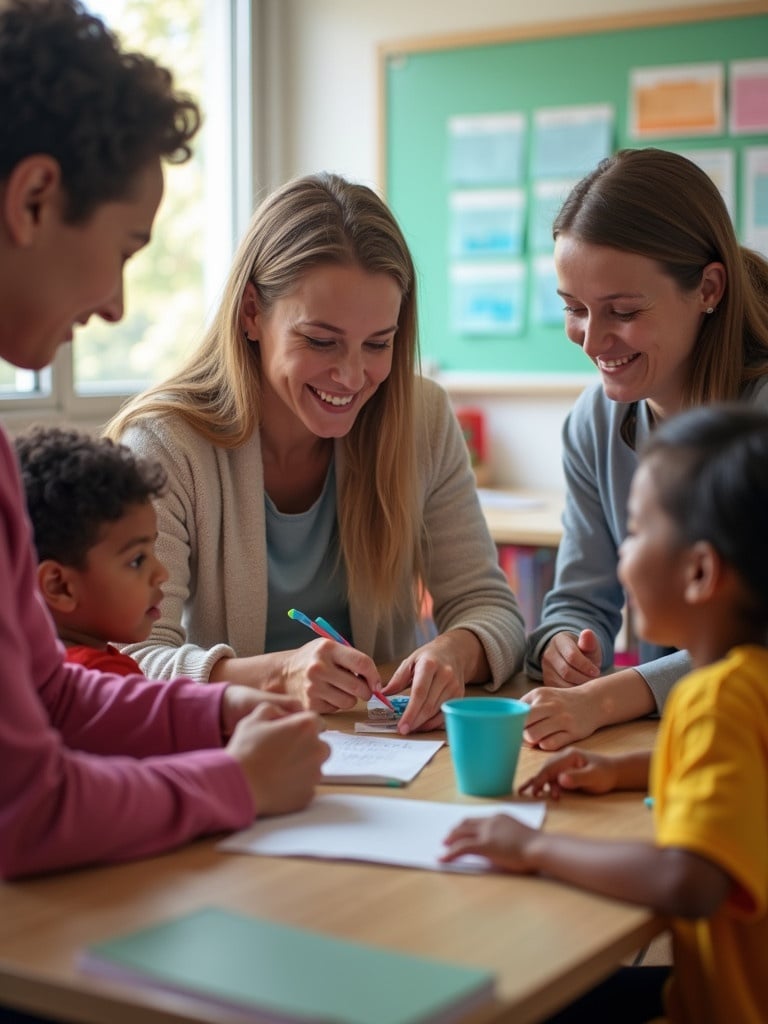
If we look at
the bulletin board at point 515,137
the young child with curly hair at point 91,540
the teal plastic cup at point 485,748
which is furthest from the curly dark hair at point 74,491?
the bulletin board at point 515,137

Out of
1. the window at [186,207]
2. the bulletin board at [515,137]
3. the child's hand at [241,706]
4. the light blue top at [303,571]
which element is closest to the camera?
the child's hand at [241,706]

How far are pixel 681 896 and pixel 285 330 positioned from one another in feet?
3.77

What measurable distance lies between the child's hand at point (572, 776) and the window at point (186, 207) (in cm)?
264

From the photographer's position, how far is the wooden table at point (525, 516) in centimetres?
312

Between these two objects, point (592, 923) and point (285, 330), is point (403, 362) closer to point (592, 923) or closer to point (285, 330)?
point (285, 330)

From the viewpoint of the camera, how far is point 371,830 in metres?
1.21

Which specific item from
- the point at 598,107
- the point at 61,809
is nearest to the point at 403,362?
the point at 61,809

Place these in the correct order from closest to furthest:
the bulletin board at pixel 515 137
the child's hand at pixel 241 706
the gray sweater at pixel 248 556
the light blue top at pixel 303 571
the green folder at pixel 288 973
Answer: the green folder at pixel 288 973
the child's hand at pixel 241 706
the gray sweater at pixel 248 556
the light blue top at pixel 303 571
the bulletin board at pixel 515 137

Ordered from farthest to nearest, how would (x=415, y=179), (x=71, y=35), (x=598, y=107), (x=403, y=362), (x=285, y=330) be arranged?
(x=415, y=179) → (x=598, y=107) → (x=403, y=362) → (x=285, y=330) → (x=71, y=35)

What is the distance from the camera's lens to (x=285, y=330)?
6.36 feet

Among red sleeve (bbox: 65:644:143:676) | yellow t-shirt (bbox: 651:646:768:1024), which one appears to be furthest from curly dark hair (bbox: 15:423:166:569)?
yellow t-shirt (bbox: 651:646:768:1024)

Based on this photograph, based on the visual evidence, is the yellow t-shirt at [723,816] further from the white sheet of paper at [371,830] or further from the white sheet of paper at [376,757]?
the white sheet of paper at [376,757]

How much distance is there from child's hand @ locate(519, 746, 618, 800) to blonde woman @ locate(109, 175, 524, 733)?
1.37 feet

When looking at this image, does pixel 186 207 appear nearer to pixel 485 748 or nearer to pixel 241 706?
pixel 241 706
